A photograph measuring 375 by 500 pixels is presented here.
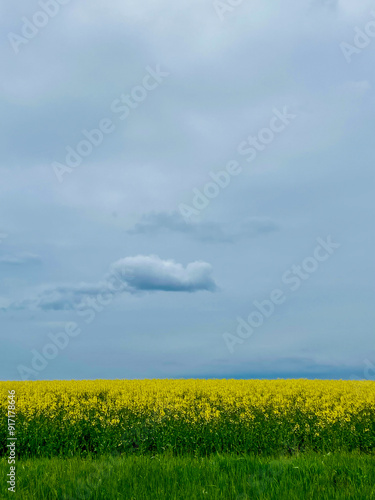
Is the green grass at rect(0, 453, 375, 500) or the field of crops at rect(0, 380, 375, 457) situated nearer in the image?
the green grass at rect(0, 453, 375, 500)

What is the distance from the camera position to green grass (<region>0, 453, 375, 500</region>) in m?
7.48

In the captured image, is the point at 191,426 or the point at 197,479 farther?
the point at 191,426

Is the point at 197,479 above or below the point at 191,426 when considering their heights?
below

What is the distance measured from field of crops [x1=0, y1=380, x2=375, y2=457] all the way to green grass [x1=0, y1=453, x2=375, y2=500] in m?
2.67

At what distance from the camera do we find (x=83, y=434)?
13008 millimetres

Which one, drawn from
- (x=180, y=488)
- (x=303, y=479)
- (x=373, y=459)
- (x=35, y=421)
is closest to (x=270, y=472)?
(x=303, y=479)

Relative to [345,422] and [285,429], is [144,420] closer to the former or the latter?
[285,429]

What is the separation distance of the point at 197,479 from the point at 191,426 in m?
4.52

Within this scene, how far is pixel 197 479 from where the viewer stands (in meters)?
8.29

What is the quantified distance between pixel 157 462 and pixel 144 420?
3977 mm

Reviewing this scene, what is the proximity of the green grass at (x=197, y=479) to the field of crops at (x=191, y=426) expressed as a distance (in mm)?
2668

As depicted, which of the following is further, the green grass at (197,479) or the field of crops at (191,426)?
the field of crops at (191,426)

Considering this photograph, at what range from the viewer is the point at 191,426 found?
12742 millimetres

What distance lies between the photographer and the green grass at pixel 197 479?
24.6ft
